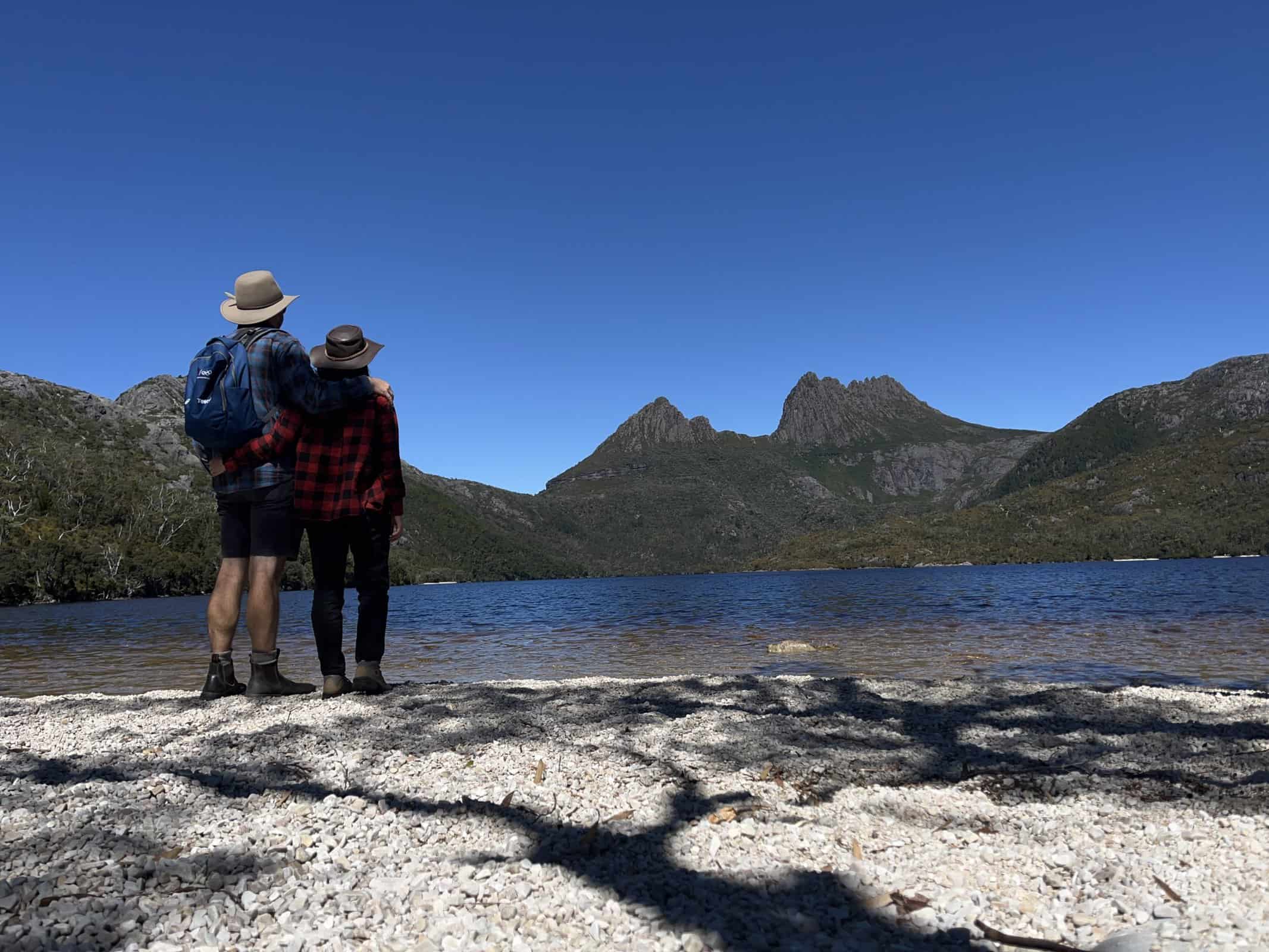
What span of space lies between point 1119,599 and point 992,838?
40.4m

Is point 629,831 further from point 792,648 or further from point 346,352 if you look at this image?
point 792,648

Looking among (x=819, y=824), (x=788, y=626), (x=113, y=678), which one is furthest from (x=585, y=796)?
(x=788, y=626)

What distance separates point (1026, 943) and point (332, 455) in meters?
5.74

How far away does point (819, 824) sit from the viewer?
3.29 meters

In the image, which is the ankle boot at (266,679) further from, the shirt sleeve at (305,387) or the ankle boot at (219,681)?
the shirt sleeve at (305,387)

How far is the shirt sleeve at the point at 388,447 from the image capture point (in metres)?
6.43

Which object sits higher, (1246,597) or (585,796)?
(585,796)

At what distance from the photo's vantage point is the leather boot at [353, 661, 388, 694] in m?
6.74

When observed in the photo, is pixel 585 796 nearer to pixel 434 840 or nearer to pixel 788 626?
pixel 434 840

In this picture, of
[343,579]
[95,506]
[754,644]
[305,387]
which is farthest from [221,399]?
[95,506]

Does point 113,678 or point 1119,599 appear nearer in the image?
point 113,678

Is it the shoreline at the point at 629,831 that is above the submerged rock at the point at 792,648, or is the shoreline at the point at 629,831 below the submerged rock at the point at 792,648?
above

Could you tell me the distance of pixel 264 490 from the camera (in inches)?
236

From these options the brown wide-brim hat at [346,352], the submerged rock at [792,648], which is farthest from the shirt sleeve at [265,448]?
the submerged rock at [792,648]
